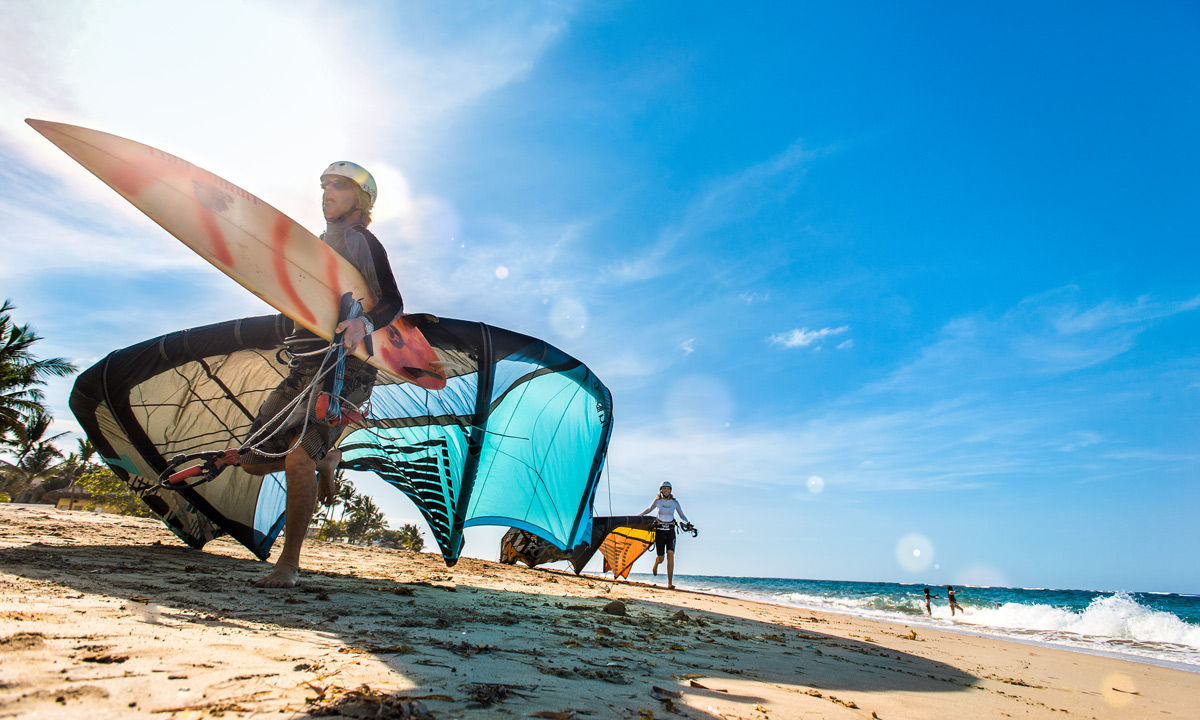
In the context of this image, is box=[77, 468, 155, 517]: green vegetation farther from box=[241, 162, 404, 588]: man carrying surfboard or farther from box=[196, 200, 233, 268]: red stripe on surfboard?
box=[196, 200, 233, 268]: red stripe on surfboard

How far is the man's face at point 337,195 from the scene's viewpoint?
3.91 meters

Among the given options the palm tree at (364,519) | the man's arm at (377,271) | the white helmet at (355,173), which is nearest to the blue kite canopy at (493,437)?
the man's arm at (377,271)

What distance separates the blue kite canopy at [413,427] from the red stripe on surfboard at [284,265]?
1.13m

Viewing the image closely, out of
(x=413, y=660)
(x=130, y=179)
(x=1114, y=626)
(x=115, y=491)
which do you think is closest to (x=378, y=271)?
(x=130, y=179)

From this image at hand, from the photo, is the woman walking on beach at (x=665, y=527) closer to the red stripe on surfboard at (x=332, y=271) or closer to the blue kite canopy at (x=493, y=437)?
the blue kite canopy at (x=493, y=437)

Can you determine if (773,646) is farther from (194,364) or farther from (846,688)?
(194,364)

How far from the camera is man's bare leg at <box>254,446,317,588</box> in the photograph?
334 centimetres

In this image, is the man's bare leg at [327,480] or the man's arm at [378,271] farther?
the man's bare leg at [327,480]

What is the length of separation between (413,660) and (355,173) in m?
3.46

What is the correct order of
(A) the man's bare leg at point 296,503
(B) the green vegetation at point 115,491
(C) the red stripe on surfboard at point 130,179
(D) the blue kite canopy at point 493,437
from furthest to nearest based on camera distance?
(B) the green vegetation at point 115,491
(D) the blue kite canopy at point 493,437
(A) the man's bare leg at point 296,503
(C) the red stripe on surfboard at point 130,179

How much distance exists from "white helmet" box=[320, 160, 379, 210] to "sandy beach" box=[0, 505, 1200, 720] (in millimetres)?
2797

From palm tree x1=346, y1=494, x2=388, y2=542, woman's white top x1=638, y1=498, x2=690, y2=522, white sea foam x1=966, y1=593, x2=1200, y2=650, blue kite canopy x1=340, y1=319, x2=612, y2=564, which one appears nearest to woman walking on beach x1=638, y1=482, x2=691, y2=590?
woman's white top x1=638, y1=498, x2=690, y2=522

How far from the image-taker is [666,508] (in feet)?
33.8

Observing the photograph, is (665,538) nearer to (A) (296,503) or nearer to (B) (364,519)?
(A) (296,503)
